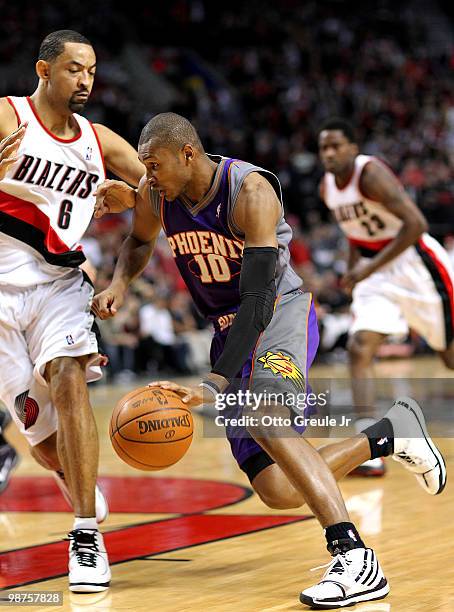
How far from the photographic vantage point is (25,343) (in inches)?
190

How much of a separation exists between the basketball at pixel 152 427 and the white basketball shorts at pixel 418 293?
12.0 ft

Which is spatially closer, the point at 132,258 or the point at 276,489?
the point at 276,489

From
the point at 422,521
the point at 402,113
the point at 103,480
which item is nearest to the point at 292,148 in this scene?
the point at 402,113

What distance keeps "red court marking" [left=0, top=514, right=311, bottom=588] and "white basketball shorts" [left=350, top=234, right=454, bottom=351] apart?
241 cm

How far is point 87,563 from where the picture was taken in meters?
4.25

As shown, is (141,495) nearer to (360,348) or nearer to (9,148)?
(360,348)

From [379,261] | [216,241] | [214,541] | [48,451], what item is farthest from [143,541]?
[379,261]

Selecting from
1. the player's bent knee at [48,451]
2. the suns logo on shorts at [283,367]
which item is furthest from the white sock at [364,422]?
the suns logo on shorts at [283,367]

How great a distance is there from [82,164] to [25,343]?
0.83m

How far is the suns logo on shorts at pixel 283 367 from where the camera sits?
13.6ft

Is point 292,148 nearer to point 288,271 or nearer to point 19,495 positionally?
point 19,495

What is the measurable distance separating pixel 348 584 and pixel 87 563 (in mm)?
1038

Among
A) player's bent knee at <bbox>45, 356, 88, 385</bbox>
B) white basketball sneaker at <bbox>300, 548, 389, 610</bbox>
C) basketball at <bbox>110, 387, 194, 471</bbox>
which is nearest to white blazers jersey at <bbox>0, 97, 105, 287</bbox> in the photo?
player's bent knee at <bbox>45, 356, 88, 385</bbox>

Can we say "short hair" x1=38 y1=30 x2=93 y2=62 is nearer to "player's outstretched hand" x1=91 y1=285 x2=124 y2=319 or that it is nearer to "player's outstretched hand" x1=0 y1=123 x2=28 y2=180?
"player's outstretched hand" x1=0 y1=123 x2=28 y2=180
